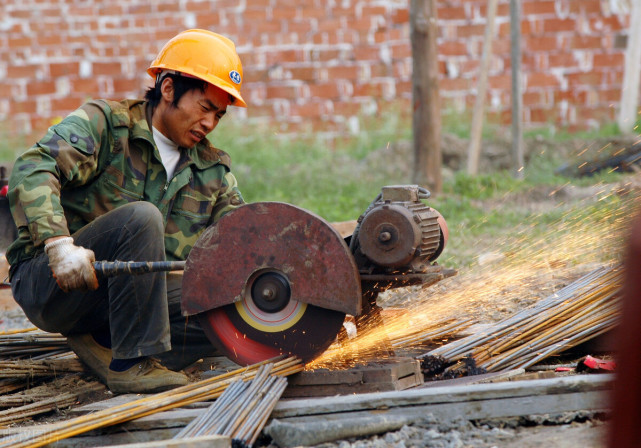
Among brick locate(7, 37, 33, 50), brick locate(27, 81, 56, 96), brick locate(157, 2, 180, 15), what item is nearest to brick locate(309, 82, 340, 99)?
brick locate(157, 2, 180, 15)

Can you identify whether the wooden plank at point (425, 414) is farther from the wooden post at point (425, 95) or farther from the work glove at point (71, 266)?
the wooden post at point (425, 95)

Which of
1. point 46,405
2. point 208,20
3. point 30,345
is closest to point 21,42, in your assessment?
point 208,20

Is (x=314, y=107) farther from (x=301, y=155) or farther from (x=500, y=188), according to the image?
(x=500, y=188)

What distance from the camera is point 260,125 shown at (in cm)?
1085

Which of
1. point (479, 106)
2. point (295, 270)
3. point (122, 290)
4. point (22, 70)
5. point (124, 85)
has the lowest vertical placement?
point (122, 290)

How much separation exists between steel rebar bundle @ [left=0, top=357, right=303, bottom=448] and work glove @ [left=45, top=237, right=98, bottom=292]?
0.52m

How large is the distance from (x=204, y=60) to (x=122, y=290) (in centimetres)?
118

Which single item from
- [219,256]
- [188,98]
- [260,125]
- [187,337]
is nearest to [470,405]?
[219,256]

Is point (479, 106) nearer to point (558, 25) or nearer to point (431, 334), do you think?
point (558, 25)

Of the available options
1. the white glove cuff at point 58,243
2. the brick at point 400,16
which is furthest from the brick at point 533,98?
the white glove cuff at point 58,243

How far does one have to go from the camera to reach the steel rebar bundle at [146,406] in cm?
318

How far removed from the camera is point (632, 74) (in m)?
10.2

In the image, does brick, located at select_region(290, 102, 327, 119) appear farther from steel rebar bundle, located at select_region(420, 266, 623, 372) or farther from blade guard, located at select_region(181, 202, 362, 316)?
blade guard, located at select_region(181, 202, 362, 316)

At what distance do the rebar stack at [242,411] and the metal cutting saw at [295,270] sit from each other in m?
0.25
